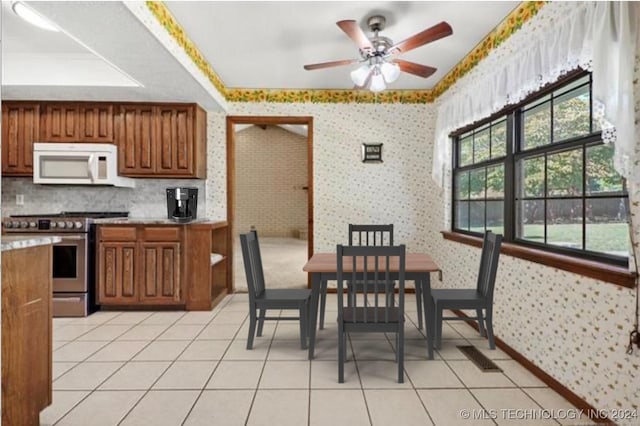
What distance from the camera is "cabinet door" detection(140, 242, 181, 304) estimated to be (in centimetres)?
365

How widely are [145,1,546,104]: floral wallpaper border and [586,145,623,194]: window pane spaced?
106 centimetres

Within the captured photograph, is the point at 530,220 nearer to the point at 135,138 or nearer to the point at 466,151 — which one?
the point at 466,151

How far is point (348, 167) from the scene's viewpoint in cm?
444

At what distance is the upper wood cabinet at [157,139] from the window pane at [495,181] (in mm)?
3012

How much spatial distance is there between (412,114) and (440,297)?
2.56 m

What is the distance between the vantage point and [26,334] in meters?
1.65

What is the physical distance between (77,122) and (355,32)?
3303 mm

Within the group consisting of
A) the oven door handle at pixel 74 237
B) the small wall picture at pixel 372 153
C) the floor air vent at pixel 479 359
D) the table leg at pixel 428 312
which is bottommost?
the floor air vent at pixel 479 359

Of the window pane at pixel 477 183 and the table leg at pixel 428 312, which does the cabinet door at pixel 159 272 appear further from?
the window pane at pixel 477 183

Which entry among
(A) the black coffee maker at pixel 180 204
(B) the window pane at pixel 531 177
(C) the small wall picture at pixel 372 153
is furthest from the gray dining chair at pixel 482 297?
(A) the black coffee maker at pixel 180 204

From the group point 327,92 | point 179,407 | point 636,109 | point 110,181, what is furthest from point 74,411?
point 327,92

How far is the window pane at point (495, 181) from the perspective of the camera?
3076 millimetres

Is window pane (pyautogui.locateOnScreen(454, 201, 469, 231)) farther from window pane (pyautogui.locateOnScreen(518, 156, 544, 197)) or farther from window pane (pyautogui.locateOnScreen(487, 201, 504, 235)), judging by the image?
window pane (pyautogui.locateOnScreen(518, 156, 544, 197))

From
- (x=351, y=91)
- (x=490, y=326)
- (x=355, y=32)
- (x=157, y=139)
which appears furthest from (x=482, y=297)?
(x=157, y=139)
